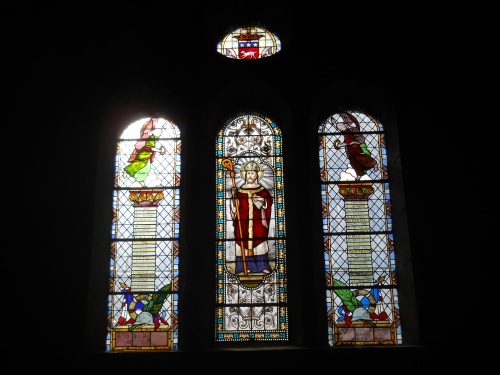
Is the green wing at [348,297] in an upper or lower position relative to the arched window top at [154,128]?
lower

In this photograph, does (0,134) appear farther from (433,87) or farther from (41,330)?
(433,87)

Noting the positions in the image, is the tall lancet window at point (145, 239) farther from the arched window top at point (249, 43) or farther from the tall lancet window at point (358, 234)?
the tall lancet window at point (358, 234)

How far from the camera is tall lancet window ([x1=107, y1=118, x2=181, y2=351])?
6.38 metres

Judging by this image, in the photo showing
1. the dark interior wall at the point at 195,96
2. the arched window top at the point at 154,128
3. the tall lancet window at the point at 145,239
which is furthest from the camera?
the arched window top at the point at 154,128

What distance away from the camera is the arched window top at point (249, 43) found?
7453 mm

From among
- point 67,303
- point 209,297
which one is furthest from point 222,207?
point 67,303

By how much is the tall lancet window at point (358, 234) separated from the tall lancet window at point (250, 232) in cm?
45

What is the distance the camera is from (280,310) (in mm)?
6430

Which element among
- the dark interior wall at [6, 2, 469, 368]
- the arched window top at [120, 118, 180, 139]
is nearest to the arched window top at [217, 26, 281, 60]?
the dark interior wall at [6, 2, 469, 368]

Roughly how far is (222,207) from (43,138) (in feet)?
5.87

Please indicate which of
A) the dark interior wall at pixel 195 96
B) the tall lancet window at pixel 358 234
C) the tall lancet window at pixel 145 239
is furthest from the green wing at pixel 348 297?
the tall lancet window at pixel 145 239

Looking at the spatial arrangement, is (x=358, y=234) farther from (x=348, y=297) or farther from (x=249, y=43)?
(x=249, y=43)

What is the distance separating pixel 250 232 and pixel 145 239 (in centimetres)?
98

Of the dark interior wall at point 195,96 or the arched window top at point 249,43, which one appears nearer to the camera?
the dark interior wall at point 195,96
